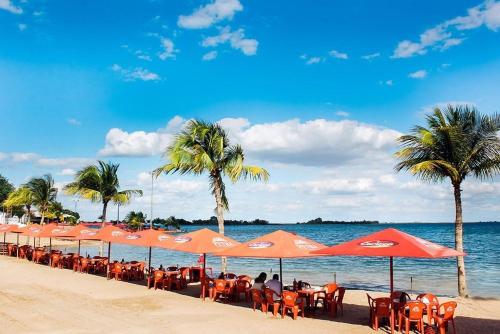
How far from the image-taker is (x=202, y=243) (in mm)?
15891

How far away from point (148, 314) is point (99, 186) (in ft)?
63.1

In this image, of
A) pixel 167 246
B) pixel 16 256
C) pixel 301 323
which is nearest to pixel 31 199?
pixel 16 256

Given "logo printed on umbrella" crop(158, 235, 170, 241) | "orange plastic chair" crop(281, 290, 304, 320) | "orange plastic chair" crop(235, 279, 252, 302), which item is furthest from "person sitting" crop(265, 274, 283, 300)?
"logo printed on umbrella" crop(158, 235, 170, 241)

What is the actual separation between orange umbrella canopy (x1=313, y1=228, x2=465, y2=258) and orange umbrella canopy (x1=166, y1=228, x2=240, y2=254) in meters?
4.82

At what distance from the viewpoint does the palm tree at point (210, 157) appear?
861 inches

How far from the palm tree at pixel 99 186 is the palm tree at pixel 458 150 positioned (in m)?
20.4

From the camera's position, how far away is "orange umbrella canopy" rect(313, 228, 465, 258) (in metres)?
10.6

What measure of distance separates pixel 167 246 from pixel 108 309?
11.2 feet

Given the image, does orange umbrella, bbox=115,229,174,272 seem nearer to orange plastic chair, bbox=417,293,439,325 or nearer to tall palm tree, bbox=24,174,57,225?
orange plastic chair, bbox=417,293,439,325

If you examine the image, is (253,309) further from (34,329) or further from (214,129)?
(214,129)

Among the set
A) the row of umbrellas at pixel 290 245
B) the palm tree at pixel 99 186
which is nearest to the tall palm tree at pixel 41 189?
the palm tree at pixel 99 186

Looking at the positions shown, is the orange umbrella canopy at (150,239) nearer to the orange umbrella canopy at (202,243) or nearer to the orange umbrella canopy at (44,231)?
the orange umbrella canopy at (202,243)

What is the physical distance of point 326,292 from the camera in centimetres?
1435

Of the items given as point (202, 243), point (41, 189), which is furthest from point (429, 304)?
point (41, 189)
